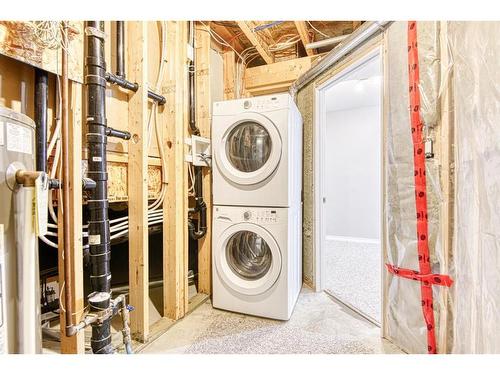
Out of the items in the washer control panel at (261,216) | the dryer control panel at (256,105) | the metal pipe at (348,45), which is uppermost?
the metal pipe at (348,45)

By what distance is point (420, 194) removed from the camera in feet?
4.16

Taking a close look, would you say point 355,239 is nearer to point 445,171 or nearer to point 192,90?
point 445,171

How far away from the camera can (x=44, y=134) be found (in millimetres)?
1110

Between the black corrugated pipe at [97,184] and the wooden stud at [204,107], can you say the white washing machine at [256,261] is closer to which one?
the wooden stud at [204,107]

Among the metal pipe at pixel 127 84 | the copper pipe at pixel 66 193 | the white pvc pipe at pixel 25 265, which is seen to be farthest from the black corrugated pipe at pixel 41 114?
the white pvc pipe at pixel 25 265

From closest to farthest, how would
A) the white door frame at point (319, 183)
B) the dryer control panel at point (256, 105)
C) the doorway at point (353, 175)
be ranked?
the dryer control panel at point (256, 105) < the white door frame at point (319, 183) < the doorway at point (353, 175)

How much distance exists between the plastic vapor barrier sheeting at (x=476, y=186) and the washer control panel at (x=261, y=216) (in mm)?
1022

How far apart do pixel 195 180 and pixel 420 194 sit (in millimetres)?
1600

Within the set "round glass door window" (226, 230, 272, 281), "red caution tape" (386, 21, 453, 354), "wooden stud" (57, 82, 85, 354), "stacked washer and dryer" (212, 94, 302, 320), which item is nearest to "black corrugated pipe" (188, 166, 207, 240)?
"stacked washer and dryer" (212, 94, 302, 320)

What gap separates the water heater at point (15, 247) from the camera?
0.64 metres

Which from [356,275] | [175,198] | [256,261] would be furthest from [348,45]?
[356,275]

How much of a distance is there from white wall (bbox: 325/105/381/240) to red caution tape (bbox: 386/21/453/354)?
3087 mm
